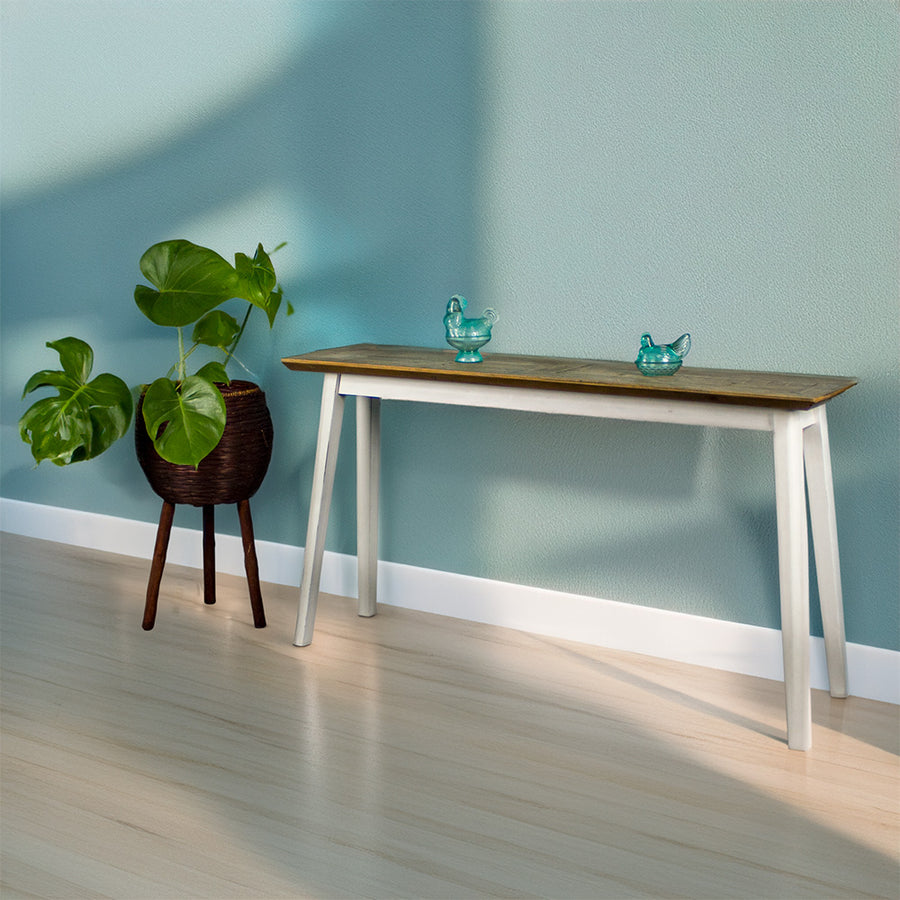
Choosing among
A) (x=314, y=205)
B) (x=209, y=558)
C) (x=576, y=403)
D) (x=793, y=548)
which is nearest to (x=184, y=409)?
(x=209, y=558)

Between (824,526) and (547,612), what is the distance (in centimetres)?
76

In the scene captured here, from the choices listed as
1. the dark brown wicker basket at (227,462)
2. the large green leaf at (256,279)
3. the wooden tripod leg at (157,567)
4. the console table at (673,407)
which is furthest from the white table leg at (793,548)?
the wooden tripod leg at (157,567)

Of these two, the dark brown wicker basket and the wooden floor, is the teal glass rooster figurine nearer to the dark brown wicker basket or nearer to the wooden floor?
the dark brown wicker basket

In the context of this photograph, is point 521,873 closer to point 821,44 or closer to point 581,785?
point 581,785

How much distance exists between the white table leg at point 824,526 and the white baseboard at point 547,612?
0.13 meters

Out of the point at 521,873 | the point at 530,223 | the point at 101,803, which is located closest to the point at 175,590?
the point at 101,803

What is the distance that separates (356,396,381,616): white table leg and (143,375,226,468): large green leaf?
0.38 metres

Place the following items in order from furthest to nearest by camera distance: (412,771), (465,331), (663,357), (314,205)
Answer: (314,205) → (465,331) → (663,357) → (412,771)

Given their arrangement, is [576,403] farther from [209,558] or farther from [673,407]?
[209,558]

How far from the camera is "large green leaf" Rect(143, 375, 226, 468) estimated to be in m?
2.35

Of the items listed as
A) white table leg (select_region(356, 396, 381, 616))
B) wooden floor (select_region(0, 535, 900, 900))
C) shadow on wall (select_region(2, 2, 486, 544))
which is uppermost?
shadow on wall (select_region(2, 2, 486, 544))

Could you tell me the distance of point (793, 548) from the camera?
1.96 m

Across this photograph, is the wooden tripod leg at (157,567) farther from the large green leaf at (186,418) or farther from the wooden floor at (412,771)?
the large green leaf at (186,418)

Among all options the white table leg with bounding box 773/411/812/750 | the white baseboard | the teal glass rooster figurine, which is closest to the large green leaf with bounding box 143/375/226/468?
the teal glass rooster figurine
